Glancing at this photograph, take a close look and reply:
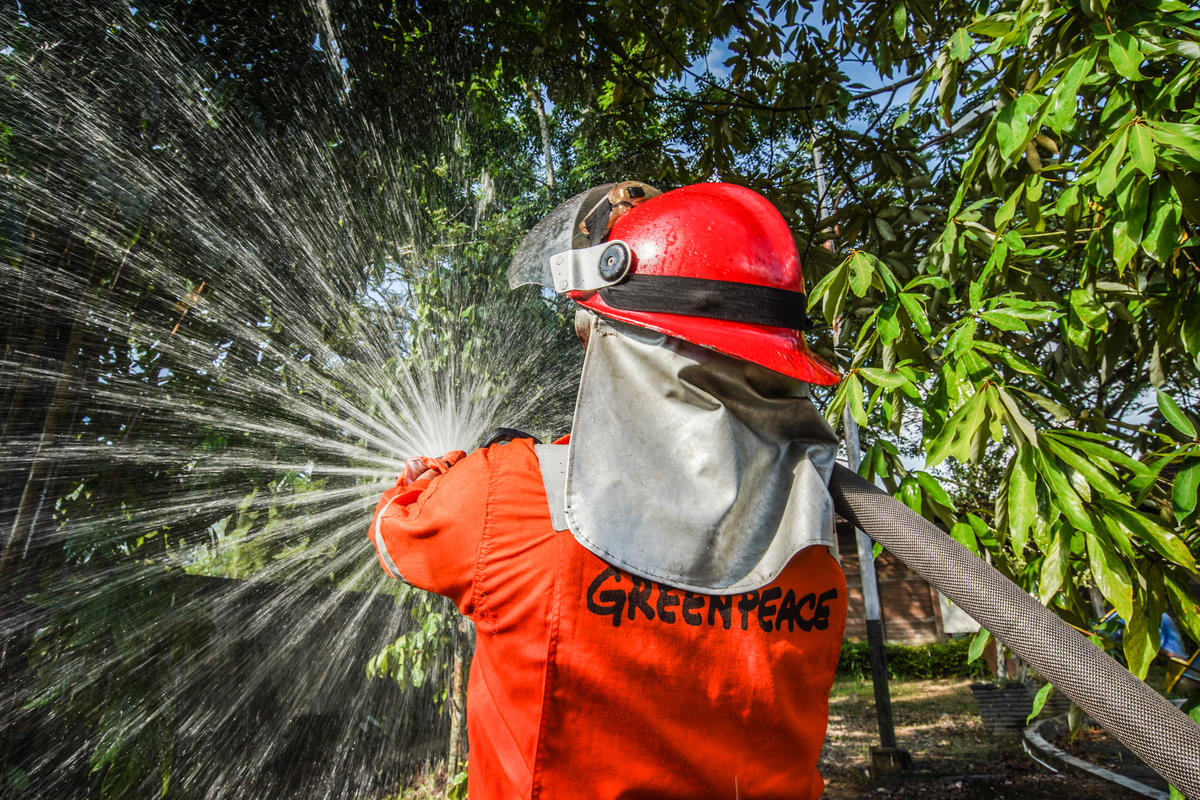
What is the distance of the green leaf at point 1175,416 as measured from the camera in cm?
185

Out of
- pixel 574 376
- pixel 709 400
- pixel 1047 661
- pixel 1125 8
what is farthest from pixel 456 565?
pixel 574 376

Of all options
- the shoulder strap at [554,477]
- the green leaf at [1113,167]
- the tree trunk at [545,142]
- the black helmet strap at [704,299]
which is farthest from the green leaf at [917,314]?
the tree trunk at [545,142]

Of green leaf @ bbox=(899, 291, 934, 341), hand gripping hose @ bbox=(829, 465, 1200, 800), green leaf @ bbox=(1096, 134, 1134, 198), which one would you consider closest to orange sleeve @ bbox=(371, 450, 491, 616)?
hand gripping hose @ bbox=(829, 465, 1200, 800)

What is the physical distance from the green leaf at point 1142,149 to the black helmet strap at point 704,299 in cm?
91

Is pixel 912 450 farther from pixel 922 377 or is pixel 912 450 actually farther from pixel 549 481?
pixel 549 481

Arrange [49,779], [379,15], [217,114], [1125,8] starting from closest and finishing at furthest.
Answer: [1125,8], [49,779], [217,114], [379,15]

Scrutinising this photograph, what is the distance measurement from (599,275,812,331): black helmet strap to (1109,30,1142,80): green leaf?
3.48ft

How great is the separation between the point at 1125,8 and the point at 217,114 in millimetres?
3781

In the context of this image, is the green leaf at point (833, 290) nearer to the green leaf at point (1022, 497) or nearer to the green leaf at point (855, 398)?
the green leaf at point (855, 398)

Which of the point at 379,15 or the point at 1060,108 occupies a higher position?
the point at 379,15

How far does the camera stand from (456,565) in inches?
57.7

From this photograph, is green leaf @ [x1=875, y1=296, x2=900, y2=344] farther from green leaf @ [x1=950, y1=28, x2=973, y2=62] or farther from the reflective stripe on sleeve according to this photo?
the reflective stripe on sleeve

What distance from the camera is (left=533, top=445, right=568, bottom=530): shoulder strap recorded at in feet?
4.61

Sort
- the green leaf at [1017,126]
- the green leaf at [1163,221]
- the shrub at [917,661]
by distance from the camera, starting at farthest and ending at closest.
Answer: the shrub at [917,661]
the green leaf at [1017,126]
the green leaf at [1163,221]
